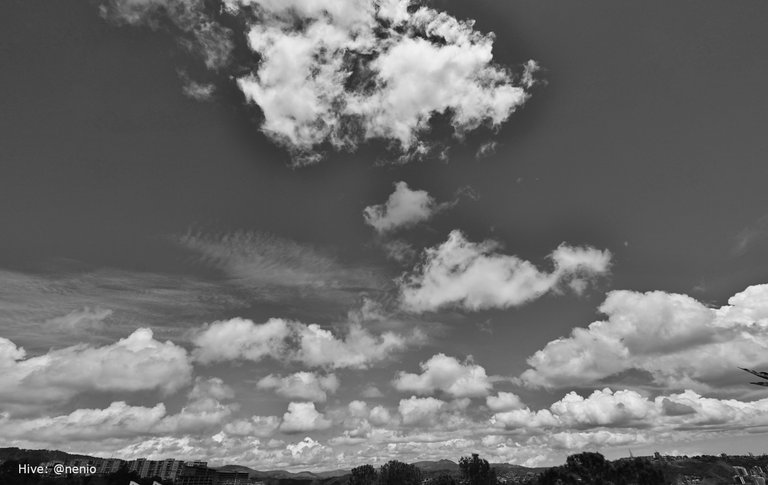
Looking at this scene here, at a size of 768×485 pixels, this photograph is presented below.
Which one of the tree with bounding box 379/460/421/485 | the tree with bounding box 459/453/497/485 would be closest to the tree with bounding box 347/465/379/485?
the tree with bounding box 379/460/421/485

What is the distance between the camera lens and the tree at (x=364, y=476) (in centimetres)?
16019

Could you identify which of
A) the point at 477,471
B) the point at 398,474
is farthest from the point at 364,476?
the point at 477,471

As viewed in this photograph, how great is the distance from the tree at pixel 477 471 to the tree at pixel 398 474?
74.6ft

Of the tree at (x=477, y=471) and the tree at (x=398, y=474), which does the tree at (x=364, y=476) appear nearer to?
the tree at (x=398, y=474)

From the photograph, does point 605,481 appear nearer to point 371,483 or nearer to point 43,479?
point 371,483

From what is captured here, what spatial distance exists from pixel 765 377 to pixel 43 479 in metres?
217

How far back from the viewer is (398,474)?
16288 cm

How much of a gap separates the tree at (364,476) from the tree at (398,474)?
3378 mm

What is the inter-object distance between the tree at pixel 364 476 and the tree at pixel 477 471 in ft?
122

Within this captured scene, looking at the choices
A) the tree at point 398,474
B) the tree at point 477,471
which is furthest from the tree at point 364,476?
the tree at point 477,471

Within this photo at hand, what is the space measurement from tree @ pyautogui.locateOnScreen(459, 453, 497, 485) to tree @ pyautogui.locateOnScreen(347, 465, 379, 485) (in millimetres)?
37037

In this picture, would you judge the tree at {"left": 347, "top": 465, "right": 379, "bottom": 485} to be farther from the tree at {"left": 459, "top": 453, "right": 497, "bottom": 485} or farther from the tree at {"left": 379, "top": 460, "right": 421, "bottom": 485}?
the tree at {"left": 459, "top": 453, "right": 497, "bottom": 485}

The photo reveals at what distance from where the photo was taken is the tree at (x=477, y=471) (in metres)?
146

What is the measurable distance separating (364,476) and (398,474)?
45.0ft
